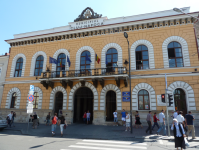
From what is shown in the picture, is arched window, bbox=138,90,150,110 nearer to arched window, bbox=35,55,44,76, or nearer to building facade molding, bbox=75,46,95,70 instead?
building facade molding, bbox=75,46,95,70

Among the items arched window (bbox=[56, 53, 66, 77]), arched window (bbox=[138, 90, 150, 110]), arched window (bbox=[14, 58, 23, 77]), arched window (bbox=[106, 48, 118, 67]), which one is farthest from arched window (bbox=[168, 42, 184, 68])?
arched window (bbox=[14, 58, 23, 77])

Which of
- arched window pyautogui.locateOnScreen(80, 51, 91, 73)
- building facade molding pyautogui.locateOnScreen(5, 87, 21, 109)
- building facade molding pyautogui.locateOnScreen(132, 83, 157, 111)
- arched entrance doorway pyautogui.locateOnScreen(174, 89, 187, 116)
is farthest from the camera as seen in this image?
building facade molding pyautogui.locateOnScreen(5, 87, 21, 109)

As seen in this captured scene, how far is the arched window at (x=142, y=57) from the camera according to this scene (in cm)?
1821

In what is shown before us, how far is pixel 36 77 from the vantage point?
70.0 feet

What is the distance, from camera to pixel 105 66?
19125mm

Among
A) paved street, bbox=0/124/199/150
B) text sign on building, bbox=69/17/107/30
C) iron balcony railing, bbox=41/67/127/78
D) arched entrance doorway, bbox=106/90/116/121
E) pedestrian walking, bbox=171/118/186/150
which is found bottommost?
paved street, bbox=0/124/199/150

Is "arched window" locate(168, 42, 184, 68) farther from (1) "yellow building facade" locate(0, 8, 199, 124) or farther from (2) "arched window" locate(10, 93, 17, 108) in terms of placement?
(2) "arched window" locate(10, 93, 17, 108)

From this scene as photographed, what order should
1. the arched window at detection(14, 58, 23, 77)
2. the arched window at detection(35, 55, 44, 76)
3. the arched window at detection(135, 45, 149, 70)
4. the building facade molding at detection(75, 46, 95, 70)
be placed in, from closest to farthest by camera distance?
the arched window at detection(135, 45, 149, 70) < the building facade molding at detection(75, 46, 95, 70) < the arched window at detection(35, 55, 44, 76) < the arched window at detection(14, 58, 23, 77)

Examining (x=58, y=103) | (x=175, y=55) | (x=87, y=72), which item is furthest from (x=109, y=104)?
(x=175, y=55)

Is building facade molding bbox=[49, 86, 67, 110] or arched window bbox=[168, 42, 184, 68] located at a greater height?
arched window bbox=[168, 42, 184, 68]

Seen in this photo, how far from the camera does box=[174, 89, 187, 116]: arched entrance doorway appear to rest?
16009 mm

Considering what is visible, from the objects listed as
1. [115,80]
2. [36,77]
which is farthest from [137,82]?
[36,77]

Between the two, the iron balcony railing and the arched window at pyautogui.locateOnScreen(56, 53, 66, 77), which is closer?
the iron balcony railing

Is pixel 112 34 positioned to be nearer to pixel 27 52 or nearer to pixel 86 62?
pixel 86 62
